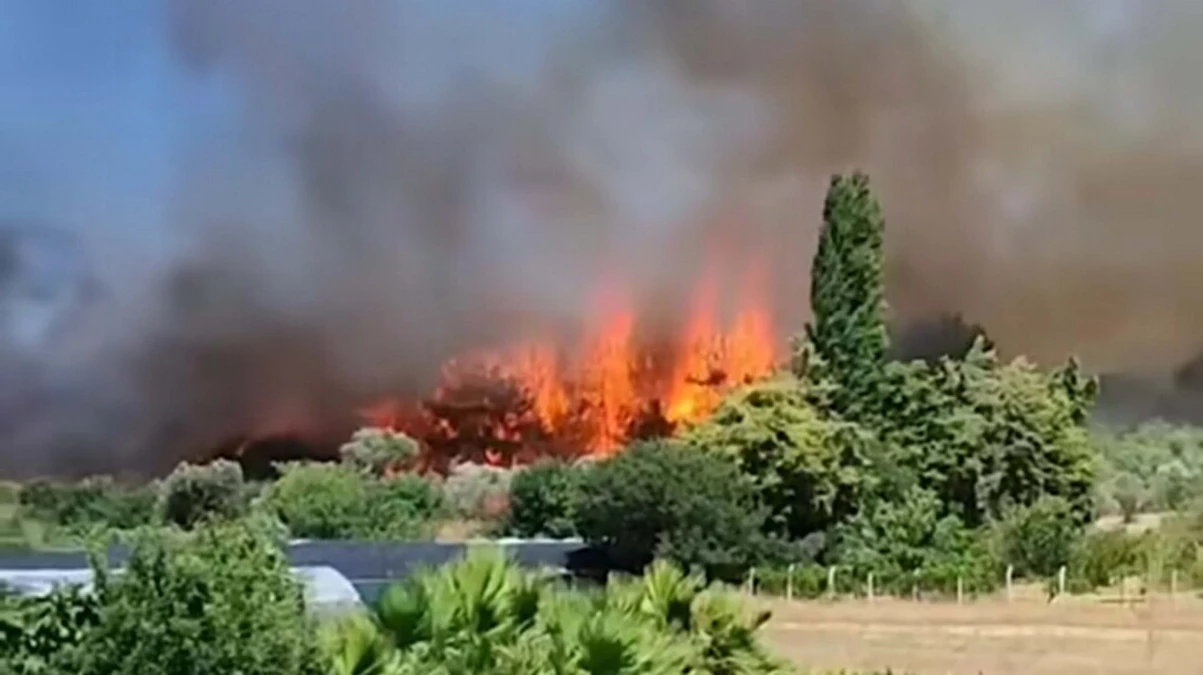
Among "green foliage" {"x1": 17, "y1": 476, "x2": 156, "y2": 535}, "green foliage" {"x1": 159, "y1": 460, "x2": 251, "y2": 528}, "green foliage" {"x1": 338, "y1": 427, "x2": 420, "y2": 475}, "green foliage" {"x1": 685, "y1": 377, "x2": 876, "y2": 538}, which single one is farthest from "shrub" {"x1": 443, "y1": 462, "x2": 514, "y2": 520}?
"green foliage" {"x1": 17, "y1": 476, "x2": 156, "y2": 535}

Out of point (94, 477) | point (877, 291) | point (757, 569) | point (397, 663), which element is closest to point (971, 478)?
point (877, 291)

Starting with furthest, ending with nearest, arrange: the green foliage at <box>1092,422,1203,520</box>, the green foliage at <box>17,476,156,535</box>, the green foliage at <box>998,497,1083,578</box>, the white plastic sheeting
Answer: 1. the green foliage at <box>1092,422,1203,520</box>
2. the green foliage at <box>17,476,156,535</box>
3. the green foliage at <box>998,497,1083,578</box>
4. the white plastic sheeting

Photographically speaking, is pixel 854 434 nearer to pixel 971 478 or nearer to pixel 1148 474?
pixel 971 478

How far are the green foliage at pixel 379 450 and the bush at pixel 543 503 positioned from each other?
10.1ft

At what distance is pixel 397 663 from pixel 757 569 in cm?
1461

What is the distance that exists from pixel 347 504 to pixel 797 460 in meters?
6.11

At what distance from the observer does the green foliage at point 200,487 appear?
72.6 feet

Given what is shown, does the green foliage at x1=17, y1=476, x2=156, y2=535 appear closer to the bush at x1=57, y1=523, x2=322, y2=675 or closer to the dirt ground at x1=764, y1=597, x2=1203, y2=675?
the dirt ground at x1=764, y1=597, x2=1203, y2=675

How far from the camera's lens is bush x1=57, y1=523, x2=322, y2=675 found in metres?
6.65

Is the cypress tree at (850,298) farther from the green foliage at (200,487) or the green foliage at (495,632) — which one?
the green foliage at (495,632)

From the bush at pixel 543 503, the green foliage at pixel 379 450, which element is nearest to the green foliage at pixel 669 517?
the bush at pixel 543 503

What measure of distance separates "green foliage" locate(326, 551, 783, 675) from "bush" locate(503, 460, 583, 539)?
1593cm

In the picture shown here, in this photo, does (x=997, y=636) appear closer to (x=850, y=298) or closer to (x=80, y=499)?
(x=850, y=298)

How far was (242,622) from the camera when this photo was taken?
6703 millimetres
